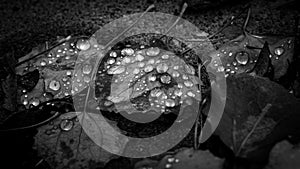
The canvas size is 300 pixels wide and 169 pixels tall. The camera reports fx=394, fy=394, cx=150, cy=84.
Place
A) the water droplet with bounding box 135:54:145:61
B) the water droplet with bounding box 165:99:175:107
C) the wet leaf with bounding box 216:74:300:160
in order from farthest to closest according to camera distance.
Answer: the water droplet with bounding box 135:54:145:61, the water droplet with bounding box 165:99:175:107, the wet leaf with bounding box 216:74:300:160

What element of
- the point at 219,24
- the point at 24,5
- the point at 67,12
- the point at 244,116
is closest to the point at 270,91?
the point at 244,116

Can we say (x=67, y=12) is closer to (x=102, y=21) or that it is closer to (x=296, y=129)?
(x=102, y=21)

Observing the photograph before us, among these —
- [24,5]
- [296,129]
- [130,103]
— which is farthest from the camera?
[24,5]

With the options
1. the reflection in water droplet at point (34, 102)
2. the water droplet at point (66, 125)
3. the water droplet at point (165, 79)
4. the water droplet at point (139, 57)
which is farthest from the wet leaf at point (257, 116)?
the reflection in water droplet at point (34, 102)

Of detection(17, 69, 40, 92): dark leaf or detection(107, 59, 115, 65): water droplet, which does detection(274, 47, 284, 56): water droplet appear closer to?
detection(107, 59, 115, 65): water droplet

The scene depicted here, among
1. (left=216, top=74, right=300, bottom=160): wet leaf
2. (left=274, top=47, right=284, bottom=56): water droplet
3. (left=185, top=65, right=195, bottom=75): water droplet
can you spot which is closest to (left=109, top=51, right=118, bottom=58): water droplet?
(left=185, top=65, right=195, bottom=75): water droplet

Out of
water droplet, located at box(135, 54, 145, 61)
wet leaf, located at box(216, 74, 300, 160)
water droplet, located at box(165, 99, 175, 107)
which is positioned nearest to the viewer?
wet leaf, located at box(216, 74, 300, 160)
